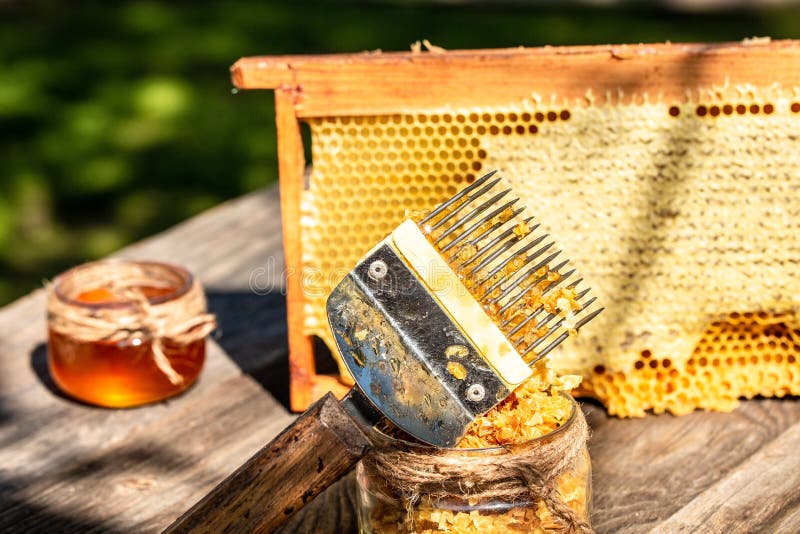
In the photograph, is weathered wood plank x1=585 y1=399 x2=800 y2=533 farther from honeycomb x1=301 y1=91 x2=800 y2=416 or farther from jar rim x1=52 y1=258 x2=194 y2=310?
jar rim x1=52 y1=258 x2=194 y2=310

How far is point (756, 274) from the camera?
63.4 inches

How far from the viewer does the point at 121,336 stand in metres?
1.61

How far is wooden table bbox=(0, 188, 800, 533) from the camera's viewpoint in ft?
4.55

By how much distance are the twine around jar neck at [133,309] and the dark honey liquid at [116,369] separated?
12 millimetres

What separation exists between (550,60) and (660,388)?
54 cm

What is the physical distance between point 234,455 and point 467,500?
1.70 feet

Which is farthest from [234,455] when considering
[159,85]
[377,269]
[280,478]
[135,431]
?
[159,85]

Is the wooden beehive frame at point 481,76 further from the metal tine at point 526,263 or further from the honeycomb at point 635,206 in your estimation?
the metal tine at point 526,263

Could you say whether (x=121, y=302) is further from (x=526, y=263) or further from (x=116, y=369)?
(x=526, y=263)

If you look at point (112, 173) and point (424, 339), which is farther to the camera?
point (112, 173)

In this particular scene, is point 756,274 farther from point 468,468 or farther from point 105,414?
point 105,414

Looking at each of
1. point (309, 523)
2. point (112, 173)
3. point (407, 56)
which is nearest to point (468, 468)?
point (309, 523)

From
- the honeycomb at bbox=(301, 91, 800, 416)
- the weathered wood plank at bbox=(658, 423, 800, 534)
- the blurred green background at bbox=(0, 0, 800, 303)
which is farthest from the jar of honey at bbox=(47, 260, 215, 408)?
the blurred green background at bbox=(0, 0, 800, 303)

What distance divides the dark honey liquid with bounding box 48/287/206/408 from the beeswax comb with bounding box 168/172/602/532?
57cm
